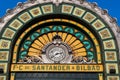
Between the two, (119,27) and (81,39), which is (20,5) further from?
(119,27)

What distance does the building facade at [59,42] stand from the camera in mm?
24062

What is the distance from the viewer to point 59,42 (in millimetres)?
25484

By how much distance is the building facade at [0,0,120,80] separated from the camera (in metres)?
24.1

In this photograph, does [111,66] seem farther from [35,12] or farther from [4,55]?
[4,55]

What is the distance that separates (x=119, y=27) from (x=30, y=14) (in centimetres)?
613

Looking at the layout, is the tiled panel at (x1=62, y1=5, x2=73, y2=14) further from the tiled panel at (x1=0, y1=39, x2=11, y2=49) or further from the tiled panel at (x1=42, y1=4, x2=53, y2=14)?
the tiled panel at (x1=0, y1=39, x2=11, y2=49)

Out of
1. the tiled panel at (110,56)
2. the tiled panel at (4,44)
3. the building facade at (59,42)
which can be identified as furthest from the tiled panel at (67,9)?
the tiled panel at (4,44)

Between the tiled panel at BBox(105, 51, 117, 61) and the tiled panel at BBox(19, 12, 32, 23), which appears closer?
the tiled panel at BBox(105, 51, 117, 61)

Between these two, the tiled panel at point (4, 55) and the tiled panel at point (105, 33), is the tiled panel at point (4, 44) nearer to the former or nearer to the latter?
the tiled panel at point (4, 55)

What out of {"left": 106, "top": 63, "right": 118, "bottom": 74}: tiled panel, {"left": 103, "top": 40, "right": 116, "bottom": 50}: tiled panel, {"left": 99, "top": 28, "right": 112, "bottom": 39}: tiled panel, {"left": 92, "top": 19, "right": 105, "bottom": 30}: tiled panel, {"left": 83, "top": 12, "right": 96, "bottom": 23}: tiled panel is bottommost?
{"left": 106, "top": 63, "right": 118, "bottom": 74}: tiled panel

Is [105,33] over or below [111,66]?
over

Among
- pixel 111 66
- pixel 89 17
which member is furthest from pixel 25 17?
pixel 111 66

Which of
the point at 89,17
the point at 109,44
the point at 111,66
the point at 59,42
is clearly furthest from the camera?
the point at 89,17

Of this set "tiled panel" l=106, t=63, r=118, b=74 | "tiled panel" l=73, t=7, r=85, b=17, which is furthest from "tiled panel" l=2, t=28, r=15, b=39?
"tiled panel" l=106, t=63, r=118, b=74
